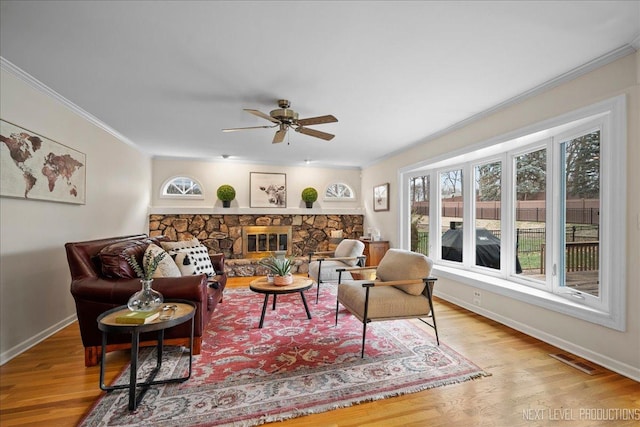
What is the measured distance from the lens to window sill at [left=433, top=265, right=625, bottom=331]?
2256 mm

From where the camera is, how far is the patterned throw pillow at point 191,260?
3.00 m

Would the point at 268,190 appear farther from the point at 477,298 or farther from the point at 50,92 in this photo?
the point at 477,298

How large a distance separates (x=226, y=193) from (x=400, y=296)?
437 centimetres

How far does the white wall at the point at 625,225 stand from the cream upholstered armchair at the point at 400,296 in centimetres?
103

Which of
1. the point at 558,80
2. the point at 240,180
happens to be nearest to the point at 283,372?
the point at 558,80

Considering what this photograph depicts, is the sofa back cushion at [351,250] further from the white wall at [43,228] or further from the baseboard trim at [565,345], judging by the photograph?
the white wall at [43,228]

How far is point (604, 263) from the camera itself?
2.33m

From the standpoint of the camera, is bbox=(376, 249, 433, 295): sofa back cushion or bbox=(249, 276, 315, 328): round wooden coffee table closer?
bbox=(376, 249, 433, 295): sofa back cushion

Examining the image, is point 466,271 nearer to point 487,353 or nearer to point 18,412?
point 487,353

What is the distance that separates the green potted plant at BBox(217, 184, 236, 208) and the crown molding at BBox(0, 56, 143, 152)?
2.00 metres

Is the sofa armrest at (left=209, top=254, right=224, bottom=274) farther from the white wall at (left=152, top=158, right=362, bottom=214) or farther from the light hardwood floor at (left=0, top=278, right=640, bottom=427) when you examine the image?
the white wall at (left=152, top=158, right=362, bottom=214)

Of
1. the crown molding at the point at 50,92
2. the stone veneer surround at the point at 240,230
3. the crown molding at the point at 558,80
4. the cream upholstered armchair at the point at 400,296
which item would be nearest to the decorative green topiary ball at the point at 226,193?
the stone veneer surround at the point at 240,230

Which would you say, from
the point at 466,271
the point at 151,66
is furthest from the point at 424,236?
the point at 151,66

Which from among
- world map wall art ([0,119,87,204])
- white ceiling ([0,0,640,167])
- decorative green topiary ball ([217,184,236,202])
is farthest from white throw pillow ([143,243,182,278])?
decorative green topiary ball ([217,184,236,202])
